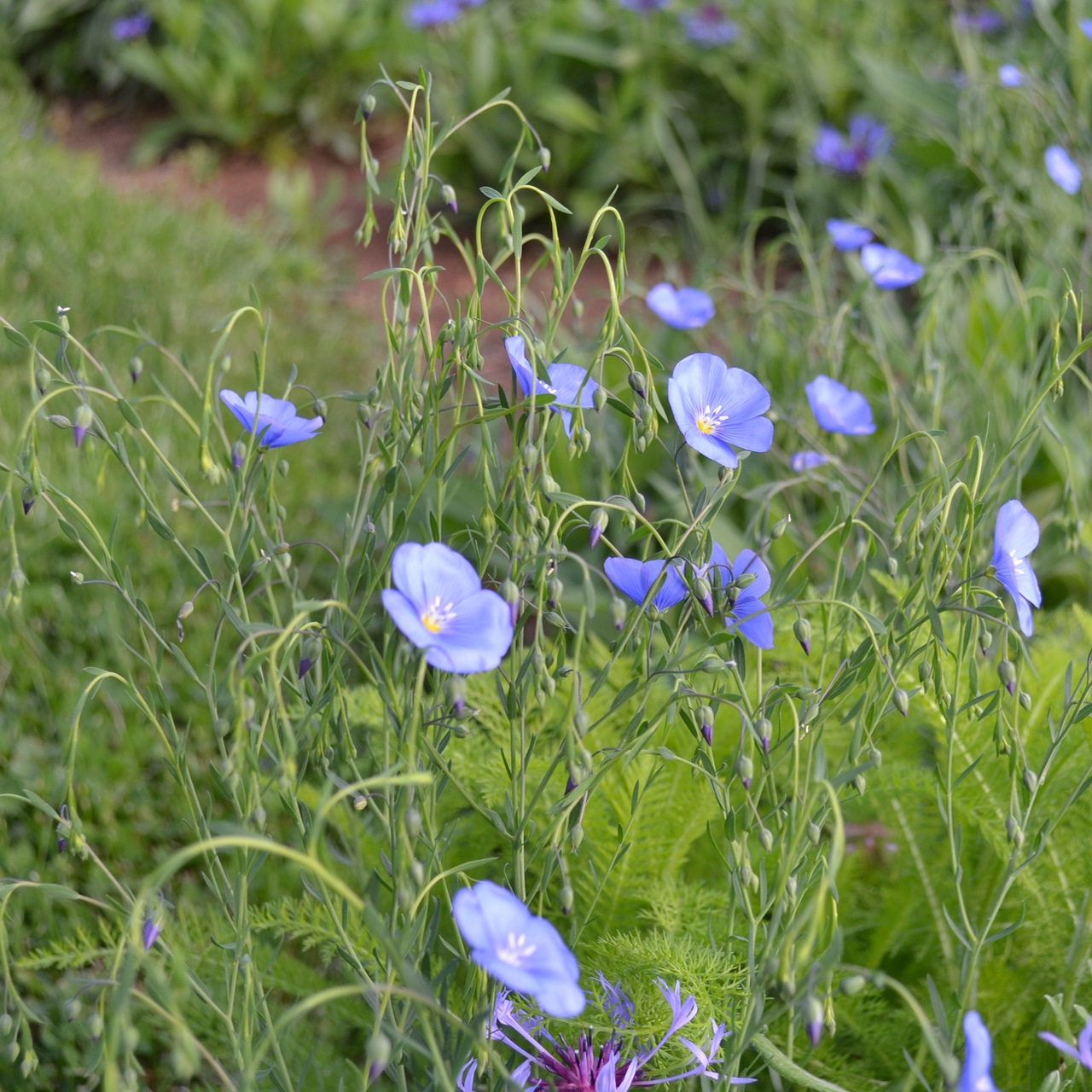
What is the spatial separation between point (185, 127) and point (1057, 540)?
3.59 meters

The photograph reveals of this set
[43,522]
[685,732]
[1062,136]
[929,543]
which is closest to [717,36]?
[1062,136]

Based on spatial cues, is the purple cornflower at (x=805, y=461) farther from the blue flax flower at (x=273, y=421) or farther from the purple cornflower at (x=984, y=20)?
the purple cornflower at (x=984, y=20)

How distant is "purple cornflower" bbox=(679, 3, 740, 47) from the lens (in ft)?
11.6

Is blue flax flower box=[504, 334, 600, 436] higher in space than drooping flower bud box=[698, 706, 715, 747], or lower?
higher

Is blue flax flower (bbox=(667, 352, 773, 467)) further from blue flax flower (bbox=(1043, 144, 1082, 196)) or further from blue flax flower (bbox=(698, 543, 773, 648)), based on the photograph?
blue flax flower (bbox=(1043, 144, 1082, 196))

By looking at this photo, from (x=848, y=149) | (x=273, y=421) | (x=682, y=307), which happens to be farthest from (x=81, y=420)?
(x=848, y=149)

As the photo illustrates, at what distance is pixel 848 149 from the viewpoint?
10.2 feet

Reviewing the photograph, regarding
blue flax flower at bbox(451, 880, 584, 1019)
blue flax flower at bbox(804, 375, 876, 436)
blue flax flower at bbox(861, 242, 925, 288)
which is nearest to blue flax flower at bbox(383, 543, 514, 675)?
blue flax flower at bbox(451, 880, 584, 1019)

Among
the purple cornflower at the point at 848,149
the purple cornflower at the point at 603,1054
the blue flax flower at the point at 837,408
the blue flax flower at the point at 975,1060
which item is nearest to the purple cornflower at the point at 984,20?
the purple cornflower at the point at 848,149

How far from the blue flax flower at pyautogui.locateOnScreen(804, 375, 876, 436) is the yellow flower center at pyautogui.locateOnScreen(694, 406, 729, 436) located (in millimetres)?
264

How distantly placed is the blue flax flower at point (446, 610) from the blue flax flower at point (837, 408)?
59 cm

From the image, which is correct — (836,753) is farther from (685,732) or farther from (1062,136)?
(1062,136)

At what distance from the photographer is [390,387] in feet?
2.93

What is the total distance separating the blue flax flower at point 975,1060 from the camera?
571 millimetres
